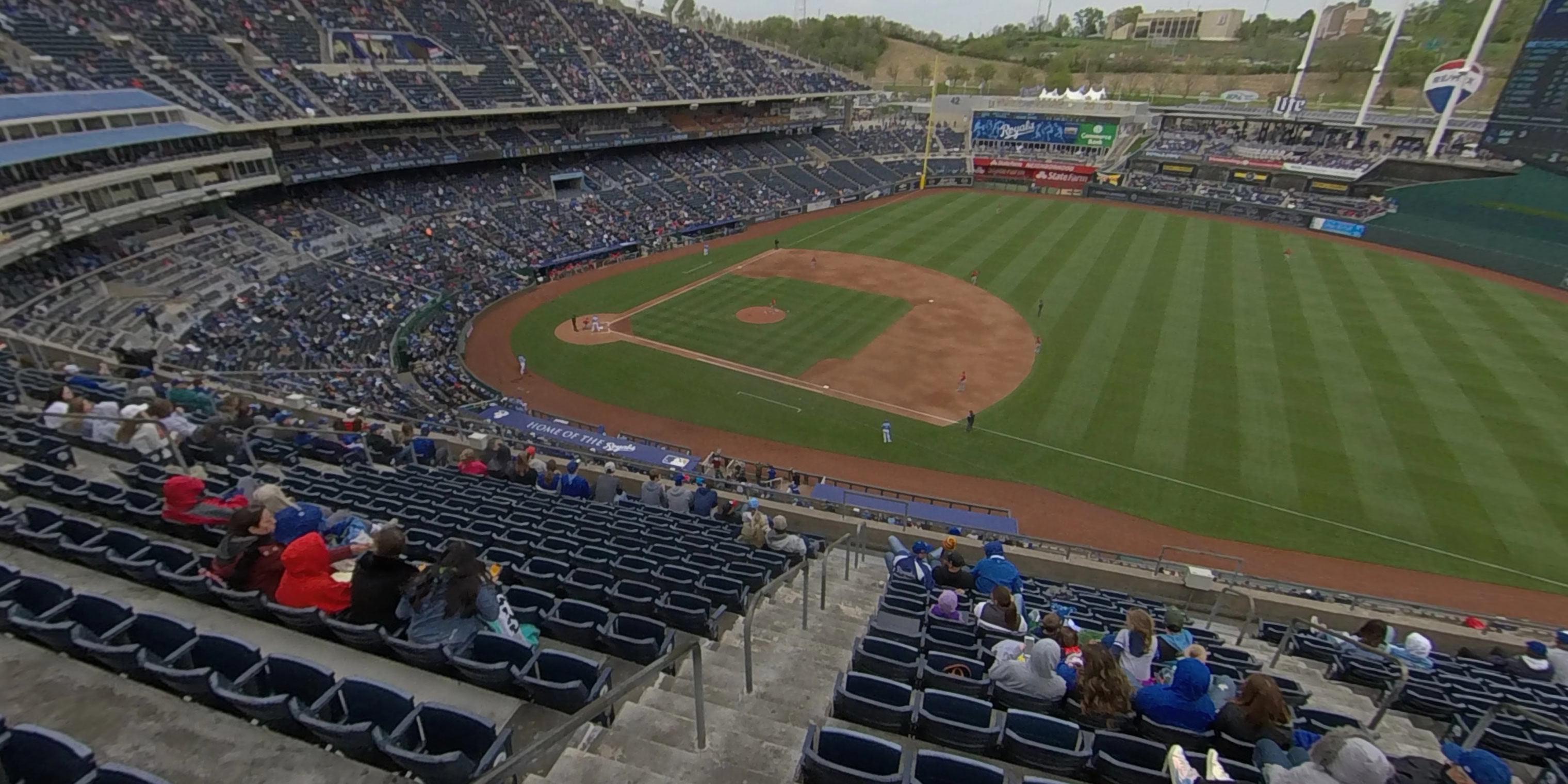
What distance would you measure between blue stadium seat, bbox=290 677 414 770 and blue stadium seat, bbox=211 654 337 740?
0.26 feet

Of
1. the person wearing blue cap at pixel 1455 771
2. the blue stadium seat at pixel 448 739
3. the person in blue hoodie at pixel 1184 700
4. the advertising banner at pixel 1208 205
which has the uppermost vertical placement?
the blue stadium seat at pixel 448 739

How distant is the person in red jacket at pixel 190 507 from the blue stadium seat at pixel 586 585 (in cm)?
350

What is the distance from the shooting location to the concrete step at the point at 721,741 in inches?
219

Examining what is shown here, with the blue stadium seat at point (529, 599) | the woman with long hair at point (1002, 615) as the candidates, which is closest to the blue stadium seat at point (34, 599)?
the blue stadium seat at point (529, 599)

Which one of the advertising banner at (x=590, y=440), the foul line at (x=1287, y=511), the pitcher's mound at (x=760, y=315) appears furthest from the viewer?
the pitcher's mound at (x=760, y=315)

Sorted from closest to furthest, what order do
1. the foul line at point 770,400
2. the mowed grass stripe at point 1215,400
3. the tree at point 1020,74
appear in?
the mowed grass stripe at point 1215,400
the foul line at point 770,400
the tree at point 1020,74

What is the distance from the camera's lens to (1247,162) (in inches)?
2350

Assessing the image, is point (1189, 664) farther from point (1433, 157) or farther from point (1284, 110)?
point (1284, 110)

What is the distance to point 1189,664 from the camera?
A: 18.8 ft

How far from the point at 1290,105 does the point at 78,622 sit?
80.0 meters

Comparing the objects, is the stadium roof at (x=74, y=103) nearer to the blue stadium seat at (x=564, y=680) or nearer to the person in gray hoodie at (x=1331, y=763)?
the blue stadium seat at (x=564, y=680)

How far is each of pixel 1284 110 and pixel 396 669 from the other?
7873cm

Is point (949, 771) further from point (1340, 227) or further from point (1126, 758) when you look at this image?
point (1340, 227)

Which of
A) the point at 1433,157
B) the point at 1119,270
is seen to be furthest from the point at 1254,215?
the point at 1119,270
